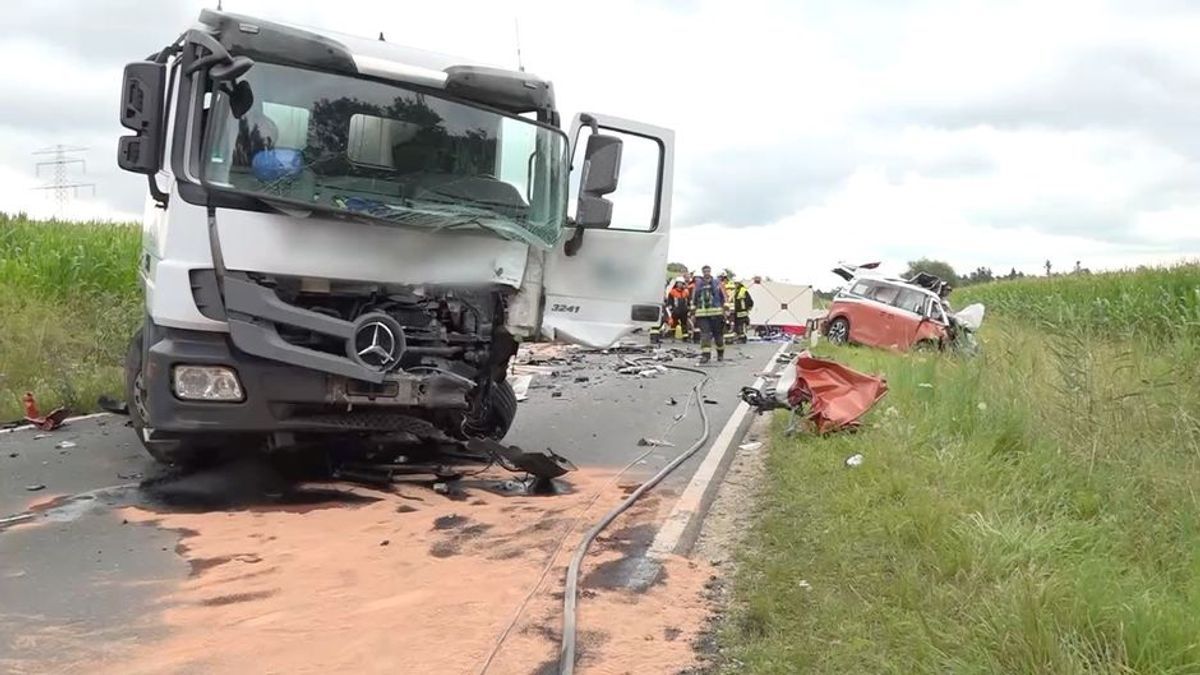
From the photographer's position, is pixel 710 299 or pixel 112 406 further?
pixel 710 299

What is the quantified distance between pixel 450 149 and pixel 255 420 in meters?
1.93

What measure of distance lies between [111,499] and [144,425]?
473 mm

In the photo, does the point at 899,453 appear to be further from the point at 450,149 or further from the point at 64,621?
the point at 64,621

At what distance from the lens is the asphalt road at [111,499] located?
377 centimetres

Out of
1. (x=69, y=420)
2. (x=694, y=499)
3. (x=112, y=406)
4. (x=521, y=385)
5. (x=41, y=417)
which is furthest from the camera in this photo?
(x=521, y=385)

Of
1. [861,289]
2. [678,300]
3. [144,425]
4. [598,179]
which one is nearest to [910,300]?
[861,289]

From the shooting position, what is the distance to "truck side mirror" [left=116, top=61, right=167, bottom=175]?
16.9 feet

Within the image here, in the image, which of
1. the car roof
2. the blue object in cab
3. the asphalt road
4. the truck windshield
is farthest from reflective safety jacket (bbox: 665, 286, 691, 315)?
the blue object in cab

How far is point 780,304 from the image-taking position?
28125 mm

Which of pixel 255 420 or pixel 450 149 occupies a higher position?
pixel 450 149

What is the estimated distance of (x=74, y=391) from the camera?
364 inches

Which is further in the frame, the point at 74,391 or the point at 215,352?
the point at 74,391

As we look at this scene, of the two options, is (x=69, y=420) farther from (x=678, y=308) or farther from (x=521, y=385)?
(x=678, y=308)

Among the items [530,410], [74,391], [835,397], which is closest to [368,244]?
[835,397]
